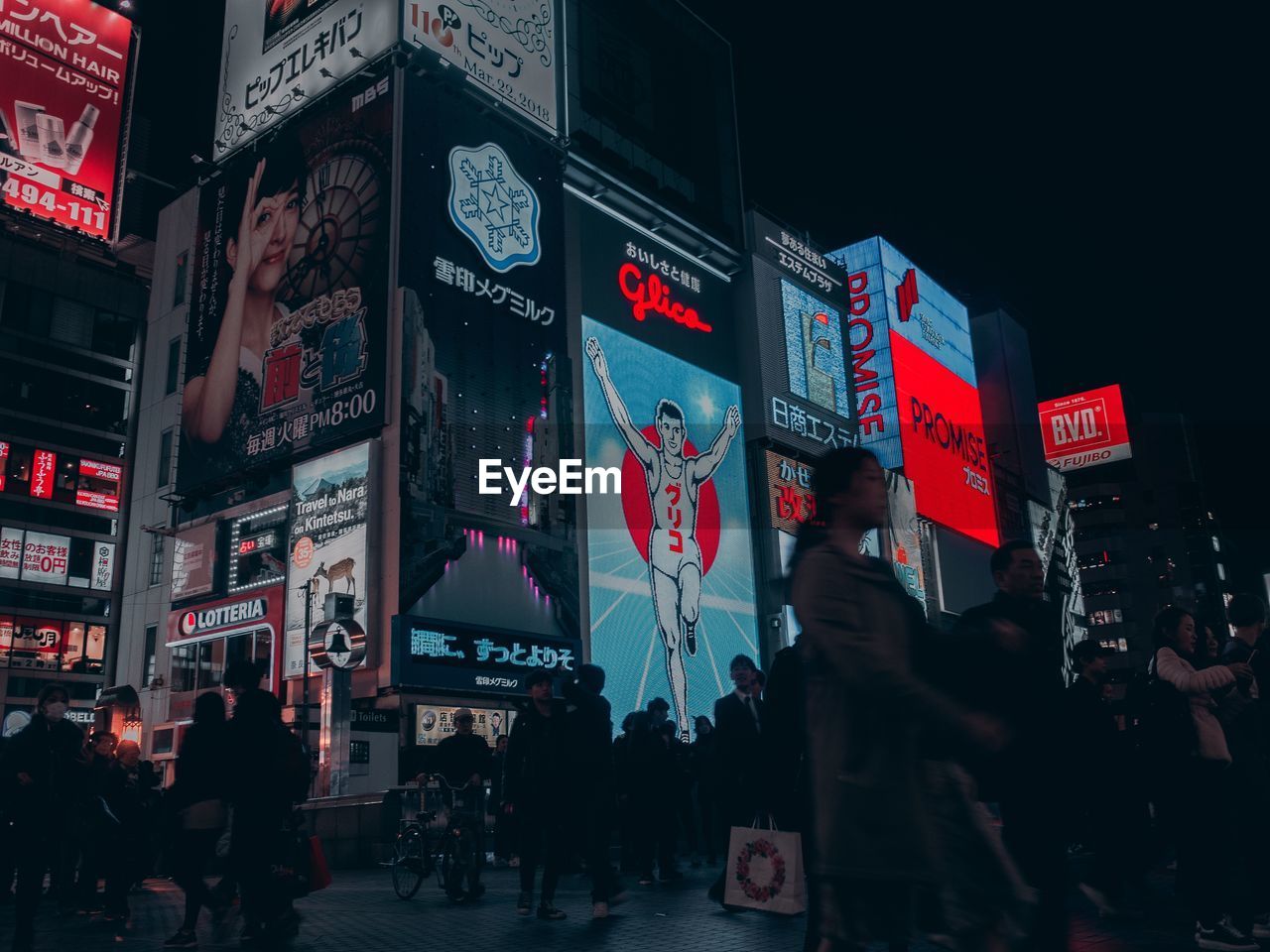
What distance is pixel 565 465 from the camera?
2681cm

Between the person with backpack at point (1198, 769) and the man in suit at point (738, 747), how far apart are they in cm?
275

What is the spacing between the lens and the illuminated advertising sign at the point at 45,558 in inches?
1832

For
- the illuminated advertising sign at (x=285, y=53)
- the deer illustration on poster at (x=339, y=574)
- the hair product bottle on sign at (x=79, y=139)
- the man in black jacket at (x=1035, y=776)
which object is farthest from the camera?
the hair product bottle on sign at (x=79, y=139)

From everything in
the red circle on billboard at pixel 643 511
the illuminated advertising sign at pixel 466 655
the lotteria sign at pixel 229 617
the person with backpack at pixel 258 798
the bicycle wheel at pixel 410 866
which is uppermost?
the red circle on billboard at pixel 643 511

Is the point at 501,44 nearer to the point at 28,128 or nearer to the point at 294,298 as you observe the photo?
the point at 294,298

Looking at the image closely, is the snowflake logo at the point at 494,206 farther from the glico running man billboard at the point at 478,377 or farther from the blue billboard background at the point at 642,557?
the blue billboard background at the point at 642,557

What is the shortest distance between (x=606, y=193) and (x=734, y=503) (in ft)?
33.5

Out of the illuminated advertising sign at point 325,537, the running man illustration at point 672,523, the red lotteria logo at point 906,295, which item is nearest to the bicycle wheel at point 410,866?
the illuminated advertising sign at point 325,537

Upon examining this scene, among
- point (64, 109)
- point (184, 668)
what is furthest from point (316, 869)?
point (64, 109)

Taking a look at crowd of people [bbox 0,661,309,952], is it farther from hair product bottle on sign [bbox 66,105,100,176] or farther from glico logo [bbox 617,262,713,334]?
hair product bottle on sign [bbox 66,105,100,176]

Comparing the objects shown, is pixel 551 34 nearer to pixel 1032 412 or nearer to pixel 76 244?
pixel 76 244

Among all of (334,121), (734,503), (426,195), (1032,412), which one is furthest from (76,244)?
(1032,412)

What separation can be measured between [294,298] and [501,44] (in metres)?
9.00

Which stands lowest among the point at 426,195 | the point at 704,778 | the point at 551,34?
the point at 704,778
